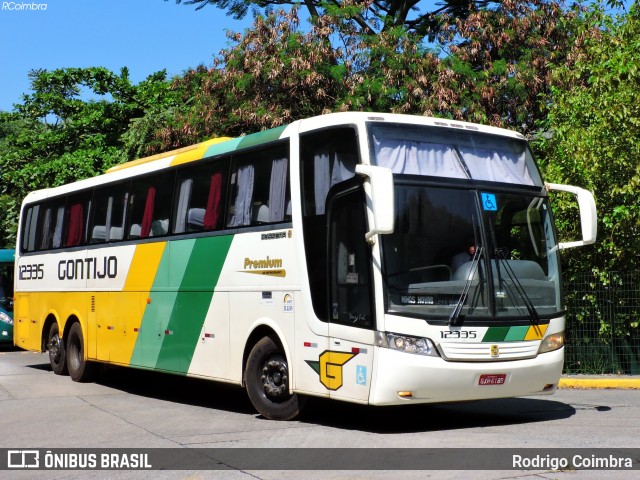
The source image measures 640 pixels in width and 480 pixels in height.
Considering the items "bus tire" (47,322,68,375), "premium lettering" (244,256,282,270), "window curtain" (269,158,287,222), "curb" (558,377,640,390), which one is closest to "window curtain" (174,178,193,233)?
"premium lettering" (244,256,282,270)

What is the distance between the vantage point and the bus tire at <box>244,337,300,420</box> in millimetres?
11242

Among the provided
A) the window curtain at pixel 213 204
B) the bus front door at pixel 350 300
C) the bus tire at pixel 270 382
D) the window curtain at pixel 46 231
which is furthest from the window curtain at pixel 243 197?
the window curtain at pixel 46 231

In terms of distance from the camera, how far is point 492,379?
10.1 metres

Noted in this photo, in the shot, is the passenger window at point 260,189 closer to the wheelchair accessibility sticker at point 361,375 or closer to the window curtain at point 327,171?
the window curtain at point 327,171

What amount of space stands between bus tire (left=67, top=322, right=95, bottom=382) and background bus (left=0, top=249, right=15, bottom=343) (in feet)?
33.2

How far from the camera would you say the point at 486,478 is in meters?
7.50

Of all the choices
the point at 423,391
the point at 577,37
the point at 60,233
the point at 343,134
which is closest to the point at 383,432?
the point at 423,391

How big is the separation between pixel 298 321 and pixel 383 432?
5.18ft

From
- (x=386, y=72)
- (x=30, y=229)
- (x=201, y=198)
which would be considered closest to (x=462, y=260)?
(x=201, y=198)

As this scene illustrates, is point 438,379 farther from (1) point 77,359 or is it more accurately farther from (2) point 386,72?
(2) point 386,72

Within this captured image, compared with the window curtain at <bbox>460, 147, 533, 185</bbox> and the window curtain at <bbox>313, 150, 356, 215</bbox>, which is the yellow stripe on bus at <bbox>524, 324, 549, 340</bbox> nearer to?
the window curtain at <bbox>460, 147, 533, 185</bbox>

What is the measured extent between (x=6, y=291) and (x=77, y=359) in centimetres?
1140

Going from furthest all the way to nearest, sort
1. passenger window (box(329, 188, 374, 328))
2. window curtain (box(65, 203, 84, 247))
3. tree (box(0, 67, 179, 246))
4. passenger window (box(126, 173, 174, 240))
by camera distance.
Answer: tree (box(0, 67, 179, 246)) < window curtain (box(65, 203, 84, 247)) < passenger window (box(126, 173, 174, 240)) < passenger window (box(329, 188, 374, 328))

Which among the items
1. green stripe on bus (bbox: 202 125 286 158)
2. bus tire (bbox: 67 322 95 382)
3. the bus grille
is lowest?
bus tire (bbox: 67 322 95 382)
